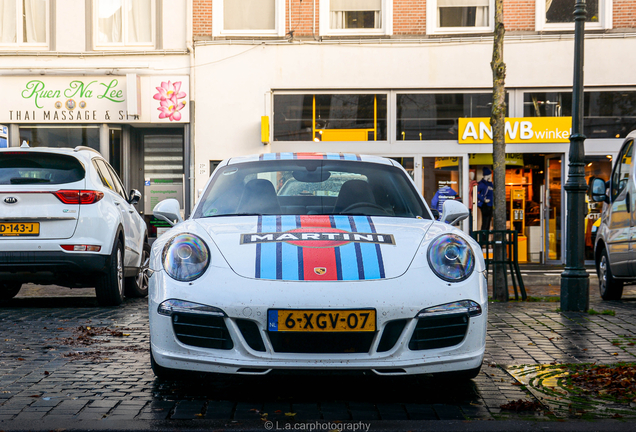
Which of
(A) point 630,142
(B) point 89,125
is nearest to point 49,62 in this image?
(B) point 89,125

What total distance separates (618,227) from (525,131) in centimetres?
765

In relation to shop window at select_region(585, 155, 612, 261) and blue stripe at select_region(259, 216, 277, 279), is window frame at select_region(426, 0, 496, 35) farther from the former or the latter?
blue stripe at select_region(259, 216, 277, 279)

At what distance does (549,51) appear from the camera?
1708cm

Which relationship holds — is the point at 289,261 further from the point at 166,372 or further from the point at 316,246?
the point at 166,372

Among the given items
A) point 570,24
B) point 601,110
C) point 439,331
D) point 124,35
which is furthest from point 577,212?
point 124,35

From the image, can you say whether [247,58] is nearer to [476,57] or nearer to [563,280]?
[476,57]

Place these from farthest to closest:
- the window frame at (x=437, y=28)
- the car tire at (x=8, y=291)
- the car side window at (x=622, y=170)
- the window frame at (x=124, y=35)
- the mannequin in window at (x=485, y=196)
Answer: the window frame at (x=124, y=35) → the window frame at (x=437, y=28) → the mannequin in window at (x=485, y=196) → the car tire at (x=8, y=291) → the car side window at (x=622, y=170)

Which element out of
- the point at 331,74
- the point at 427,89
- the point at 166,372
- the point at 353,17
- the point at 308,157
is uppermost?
the point at 353,17

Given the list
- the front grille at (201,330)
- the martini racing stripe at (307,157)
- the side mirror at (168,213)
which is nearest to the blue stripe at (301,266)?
the front grille at (201,330)

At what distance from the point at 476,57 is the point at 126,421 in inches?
597

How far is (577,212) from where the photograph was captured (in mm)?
8297

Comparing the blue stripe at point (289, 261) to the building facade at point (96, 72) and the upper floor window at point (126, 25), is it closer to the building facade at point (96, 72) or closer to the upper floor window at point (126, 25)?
the building facade at point (96, 72)

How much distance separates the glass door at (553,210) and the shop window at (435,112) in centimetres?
194

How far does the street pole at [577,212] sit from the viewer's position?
8172 millimetres
